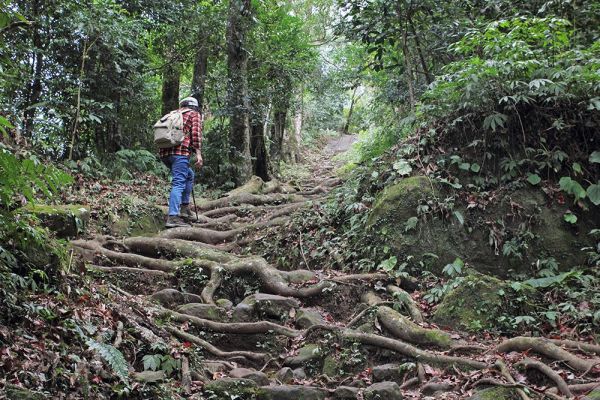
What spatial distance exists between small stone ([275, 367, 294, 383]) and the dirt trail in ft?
0.03

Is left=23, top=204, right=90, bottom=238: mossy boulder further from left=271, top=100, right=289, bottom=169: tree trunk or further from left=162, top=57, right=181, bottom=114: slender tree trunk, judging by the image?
left=271, top=100, right=289, bottom=169: tree trunk

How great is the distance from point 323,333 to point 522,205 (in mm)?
3653

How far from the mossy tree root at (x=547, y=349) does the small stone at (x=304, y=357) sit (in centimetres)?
181

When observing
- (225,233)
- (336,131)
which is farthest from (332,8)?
(225,233)

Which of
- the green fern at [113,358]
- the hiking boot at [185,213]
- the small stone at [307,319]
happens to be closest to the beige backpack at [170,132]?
the hiking boot at [185,213]

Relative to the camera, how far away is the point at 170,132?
28.5 feet

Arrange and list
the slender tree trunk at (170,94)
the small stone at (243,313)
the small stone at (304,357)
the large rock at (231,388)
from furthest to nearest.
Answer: the slender tree trunk at (170,94), the small stone at (243,313), the small stone at (304,357), the large rock at (231,388)

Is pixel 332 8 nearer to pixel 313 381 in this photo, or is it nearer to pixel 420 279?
pixel 420 279

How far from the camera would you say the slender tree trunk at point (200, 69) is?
46.8ft

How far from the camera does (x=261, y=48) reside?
1616cm

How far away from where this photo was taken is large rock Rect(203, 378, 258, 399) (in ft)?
13.5

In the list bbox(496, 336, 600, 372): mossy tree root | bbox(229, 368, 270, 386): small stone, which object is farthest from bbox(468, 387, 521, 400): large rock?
bbox(229, 368, 270, 386): small stone

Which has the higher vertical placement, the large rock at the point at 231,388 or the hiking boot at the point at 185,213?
the hiking boot at the point at 185,213

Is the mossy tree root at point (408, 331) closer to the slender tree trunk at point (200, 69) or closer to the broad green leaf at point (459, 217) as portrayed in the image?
the broad green leaf at point (459, 217)
